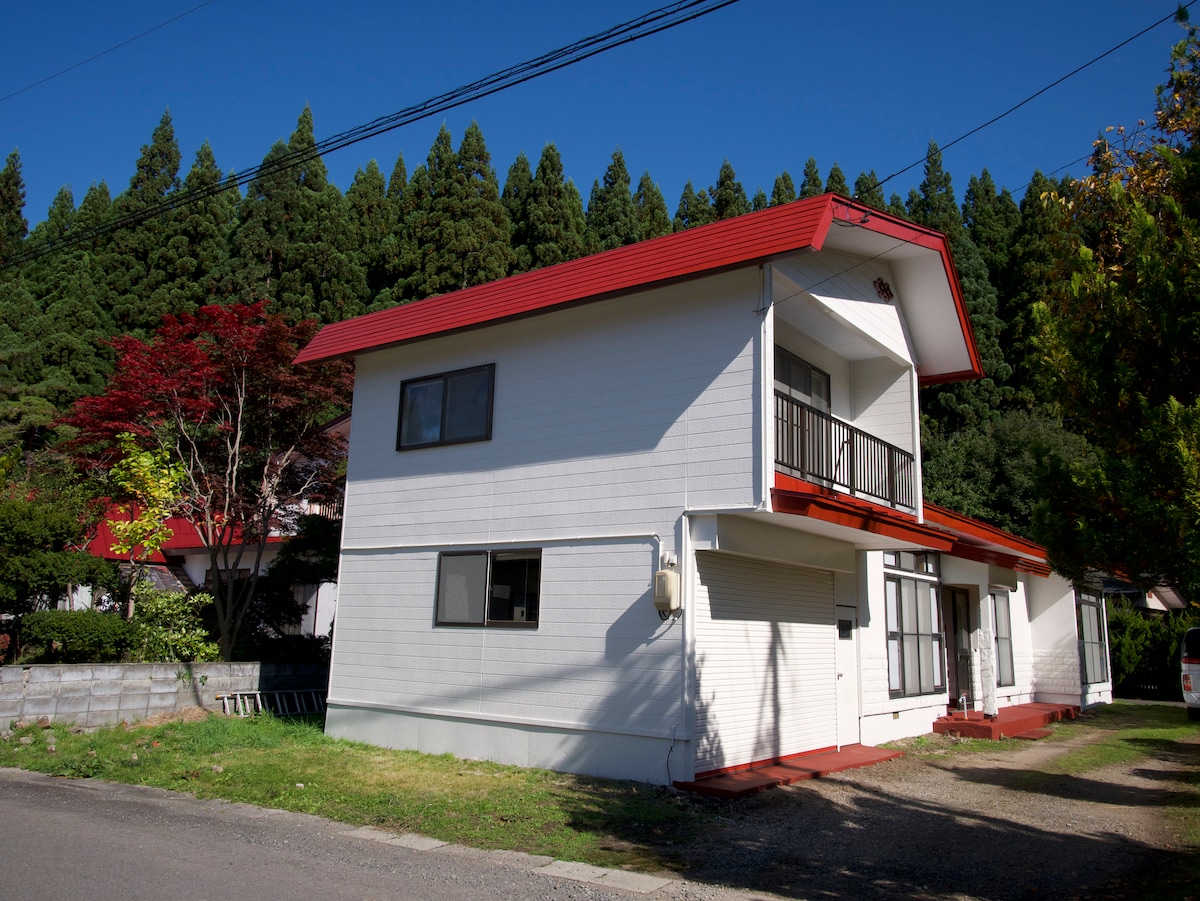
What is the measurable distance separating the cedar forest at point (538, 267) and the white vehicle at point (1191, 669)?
13.6 ft

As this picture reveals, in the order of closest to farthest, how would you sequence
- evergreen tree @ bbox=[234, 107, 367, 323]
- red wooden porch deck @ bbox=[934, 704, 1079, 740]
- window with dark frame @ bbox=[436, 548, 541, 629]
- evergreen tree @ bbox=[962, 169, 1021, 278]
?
window with dark frame @ bbox=[436, 548, 541, 629] → red wooden porch deck @ bbox=[934, 704, 1079, 740] → evergreen tree @ bbox=[234, 107, 367, 323] → evergreen tree @ bbox=[962, 169, 1021, 278]

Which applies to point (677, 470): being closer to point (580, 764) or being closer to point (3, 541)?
point (580, 764)

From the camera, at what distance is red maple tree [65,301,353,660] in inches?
595

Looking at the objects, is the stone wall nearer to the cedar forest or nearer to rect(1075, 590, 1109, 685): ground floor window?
the cedar forest

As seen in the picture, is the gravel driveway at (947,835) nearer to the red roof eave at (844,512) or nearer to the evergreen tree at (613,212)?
the red roof eave at (844,512)

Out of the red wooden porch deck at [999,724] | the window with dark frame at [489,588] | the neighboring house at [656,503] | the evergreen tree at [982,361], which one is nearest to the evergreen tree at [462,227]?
the evergreen tree at [982,361]

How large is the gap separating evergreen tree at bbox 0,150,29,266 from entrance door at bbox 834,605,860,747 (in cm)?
4486

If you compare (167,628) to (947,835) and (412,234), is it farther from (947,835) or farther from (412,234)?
(412,234)

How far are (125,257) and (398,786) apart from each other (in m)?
33.7

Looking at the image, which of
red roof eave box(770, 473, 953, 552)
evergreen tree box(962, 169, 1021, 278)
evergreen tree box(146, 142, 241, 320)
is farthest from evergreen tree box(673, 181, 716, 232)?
red roof eave box(770, 473, 953, 552)

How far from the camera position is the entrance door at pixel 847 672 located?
12133mm

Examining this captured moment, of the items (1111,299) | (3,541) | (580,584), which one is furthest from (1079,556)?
(3,541)

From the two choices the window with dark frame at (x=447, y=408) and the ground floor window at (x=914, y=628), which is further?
the ground floor window at (x=914, y=628)

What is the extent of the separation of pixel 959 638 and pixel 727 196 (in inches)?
1182
